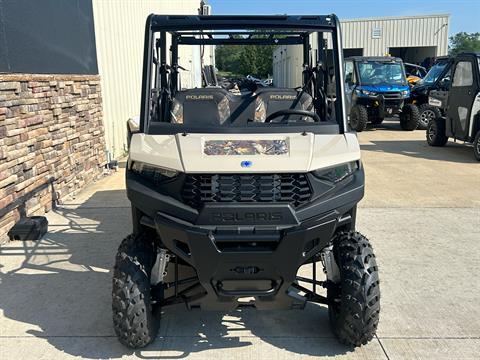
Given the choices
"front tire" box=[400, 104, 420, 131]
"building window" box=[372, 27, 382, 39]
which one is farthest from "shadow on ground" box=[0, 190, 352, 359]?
"building window" box=[372, 27, 382, 39]

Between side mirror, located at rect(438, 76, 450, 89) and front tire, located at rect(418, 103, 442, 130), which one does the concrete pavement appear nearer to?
side mirror, located at rect(438, 76, 450, 89)

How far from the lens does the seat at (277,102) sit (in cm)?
407

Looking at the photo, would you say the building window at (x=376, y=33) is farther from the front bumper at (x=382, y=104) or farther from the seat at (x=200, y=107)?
the seat at (x=200, y=107)

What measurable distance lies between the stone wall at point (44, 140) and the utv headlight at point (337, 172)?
11.8 feet

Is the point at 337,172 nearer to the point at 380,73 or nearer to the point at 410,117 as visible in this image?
the point at 410,117

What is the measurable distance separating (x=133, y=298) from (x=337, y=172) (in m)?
1.43

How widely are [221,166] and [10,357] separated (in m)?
1.81

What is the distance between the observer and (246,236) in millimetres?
2826

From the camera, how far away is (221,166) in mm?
2895

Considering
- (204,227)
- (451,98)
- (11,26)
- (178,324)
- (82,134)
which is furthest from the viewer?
(451,98)

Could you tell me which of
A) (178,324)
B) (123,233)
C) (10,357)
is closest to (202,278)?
(178,324)

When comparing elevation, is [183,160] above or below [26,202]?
above

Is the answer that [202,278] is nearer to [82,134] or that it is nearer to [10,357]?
[10,357]

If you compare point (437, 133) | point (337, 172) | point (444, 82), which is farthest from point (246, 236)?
point (444, 82)
